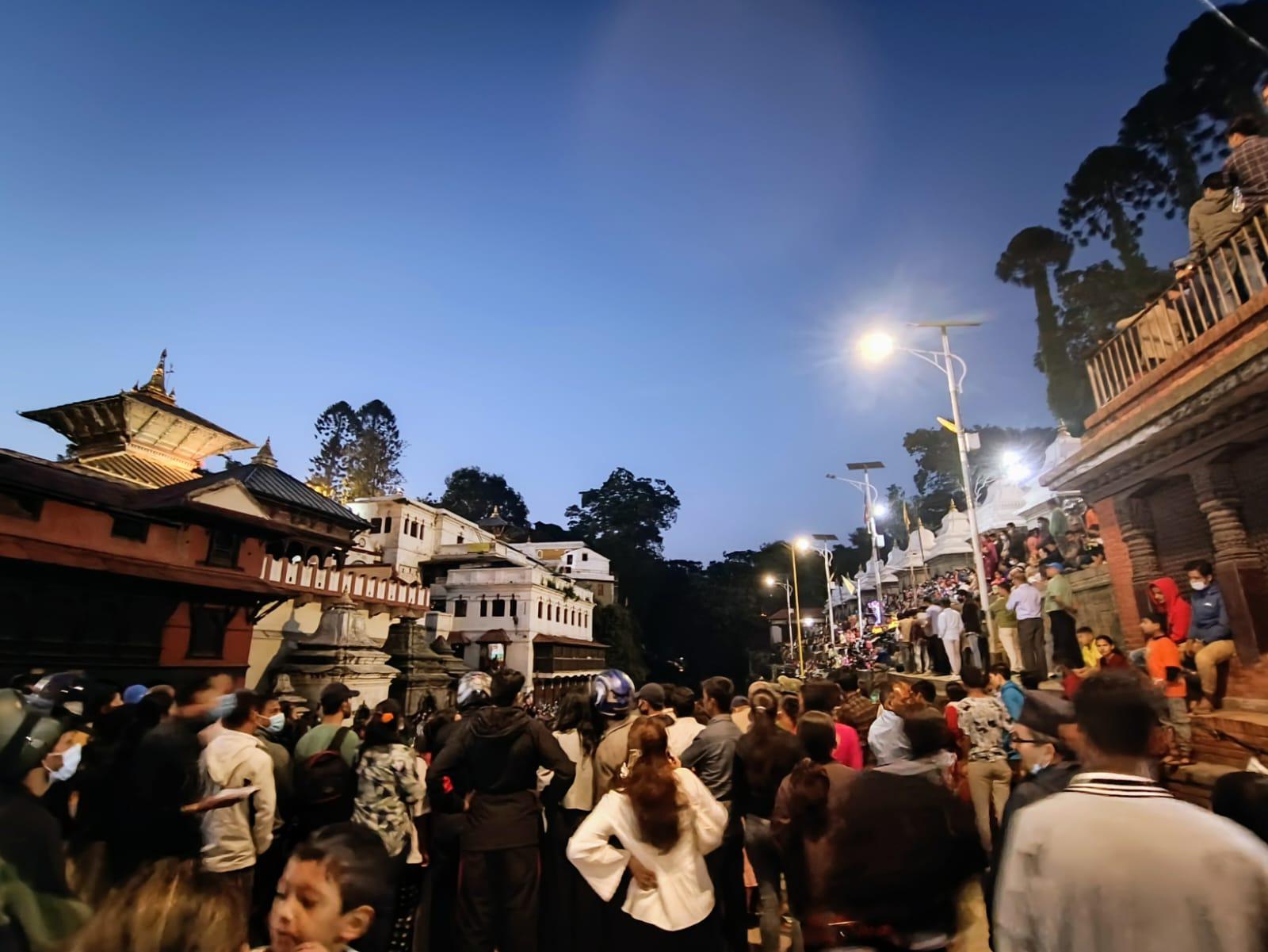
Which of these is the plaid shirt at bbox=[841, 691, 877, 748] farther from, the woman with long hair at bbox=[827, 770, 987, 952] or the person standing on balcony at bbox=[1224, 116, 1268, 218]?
the person standing on balcony at bbox=[1224, 116, 1268, 218]

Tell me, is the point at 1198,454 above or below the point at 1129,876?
above

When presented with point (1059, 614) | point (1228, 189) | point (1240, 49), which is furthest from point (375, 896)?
point (1240, 49)

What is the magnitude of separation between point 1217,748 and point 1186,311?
5.69m

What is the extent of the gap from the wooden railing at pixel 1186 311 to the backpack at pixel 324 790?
10.3 meters

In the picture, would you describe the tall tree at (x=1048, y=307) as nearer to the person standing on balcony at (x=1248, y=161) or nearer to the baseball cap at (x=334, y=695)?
the person standing on balcony at (x=1248, y=161)

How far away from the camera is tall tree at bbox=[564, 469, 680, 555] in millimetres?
74688

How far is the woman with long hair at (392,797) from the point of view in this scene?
4.45 metres

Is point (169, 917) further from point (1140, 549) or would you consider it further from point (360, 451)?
point (360, 451)

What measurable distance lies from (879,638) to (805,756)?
2337 centimetres

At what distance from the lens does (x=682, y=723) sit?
560 centimetres

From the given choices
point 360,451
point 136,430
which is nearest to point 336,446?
point 360,451

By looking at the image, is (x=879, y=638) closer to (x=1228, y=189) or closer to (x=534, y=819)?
(x=1228, y=189)

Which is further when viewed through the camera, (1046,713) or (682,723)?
(682,723)

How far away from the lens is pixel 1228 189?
8.30 metres
